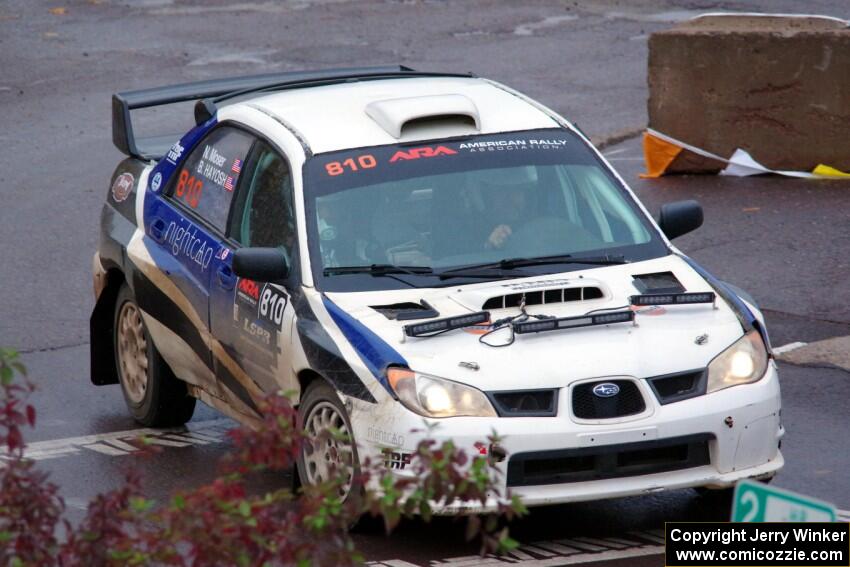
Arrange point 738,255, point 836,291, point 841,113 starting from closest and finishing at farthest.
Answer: point 836,291, point 738,255, point 841,113

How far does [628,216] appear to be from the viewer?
26.2 feet

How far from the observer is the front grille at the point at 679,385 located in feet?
22.1

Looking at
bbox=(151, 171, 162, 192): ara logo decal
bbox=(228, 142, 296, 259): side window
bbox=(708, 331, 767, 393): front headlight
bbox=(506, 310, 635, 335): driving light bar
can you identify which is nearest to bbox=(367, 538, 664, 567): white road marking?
bbox=(708, 331, 767, 393): front headlight

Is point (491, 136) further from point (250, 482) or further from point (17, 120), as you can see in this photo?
point (17, 120)

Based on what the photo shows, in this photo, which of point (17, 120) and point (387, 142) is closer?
point (387, 142)

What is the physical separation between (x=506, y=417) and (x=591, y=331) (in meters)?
0.61

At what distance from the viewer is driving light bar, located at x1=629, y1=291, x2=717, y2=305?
281 inches

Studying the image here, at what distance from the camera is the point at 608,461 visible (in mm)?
6648

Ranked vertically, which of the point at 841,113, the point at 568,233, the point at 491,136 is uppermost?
the point at 841,113

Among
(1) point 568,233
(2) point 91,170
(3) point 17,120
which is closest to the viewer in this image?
(1) point 568,233


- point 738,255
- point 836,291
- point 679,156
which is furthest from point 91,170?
point 836,291

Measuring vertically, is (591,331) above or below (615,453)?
above

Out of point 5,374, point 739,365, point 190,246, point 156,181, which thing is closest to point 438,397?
point 739,365

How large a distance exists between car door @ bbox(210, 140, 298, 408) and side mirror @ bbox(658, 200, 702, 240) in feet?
5.83
